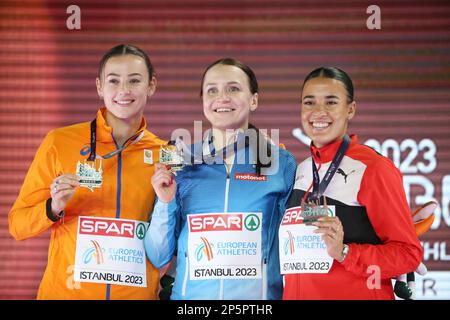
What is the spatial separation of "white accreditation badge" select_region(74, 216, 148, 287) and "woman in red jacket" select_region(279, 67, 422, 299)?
78cm

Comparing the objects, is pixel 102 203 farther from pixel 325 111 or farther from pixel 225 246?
pixel 325 111

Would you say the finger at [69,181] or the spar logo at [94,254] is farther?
the spar logo at [94,254]

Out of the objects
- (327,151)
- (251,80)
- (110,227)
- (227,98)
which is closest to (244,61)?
(251,80)

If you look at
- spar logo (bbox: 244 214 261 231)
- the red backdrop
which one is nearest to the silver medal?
the red backdrop

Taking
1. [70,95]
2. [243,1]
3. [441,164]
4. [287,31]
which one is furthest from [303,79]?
[70,95]

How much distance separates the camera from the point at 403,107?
4.15 metres

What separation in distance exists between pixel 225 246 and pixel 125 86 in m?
1.02

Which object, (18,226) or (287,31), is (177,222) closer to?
(18,226)

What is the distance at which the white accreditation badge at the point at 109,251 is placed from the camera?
379 centimetres

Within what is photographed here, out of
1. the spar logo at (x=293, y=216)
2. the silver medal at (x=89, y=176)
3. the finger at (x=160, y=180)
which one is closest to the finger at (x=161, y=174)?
the finger at (x=160, y=180)

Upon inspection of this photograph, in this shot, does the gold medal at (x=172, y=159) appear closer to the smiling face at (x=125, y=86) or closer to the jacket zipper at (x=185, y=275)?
the smiling face at (x=125, y=86)

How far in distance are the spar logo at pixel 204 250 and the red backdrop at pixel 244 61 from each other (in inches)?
29.1
